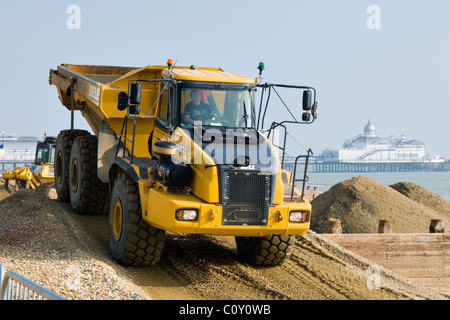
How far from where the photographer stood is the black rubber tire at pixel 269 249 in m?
10.4

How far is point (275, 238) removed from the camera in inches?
410

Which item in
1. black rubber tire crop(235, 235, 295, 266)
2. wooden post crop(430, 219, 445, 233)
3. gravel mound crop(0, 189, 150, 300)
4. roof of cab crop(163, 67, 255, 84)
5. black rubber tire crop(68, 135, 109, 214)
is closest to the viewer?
gravel mound crop(0, 189, 150, 300)

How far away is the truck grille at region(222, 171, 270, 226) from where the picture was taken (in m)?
8.85

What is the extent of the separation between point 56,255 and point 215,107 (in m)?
3.21

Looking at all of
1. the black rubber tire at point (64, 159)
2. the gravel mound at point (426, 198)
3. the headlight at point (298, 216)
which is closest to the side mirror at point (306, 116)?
the headlight at point (298, 216)

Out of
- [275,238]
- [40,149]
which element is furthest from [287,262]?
[40,149]

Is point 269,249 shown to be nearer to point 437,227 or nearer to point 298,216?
point 298,216

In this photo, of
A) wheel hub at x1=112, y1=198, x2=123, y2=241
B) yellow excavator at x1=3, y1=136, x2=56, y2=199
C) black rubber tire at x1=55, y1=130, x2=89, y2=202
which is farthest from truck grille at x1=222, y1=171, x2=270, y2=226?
yellow excavator at x1=3, y1=136, x2=56, y2=199

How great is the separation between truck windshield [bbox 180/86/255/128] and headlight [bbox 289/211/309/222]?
1.50m

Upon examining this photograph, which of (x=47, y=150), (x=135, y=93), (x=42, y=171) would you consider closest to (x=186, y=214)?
(x=135, y=93)

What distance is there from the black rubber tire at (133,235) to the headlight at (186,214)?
38.1 inches

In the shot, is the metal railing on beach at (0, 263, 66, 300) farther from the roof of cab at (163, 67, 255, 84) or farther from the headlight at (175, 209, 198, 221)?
the roof of cab at (163, 67, 255, 84)

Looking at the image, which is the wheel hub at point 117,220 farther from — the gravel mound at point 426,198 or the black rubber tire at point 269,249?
the gravel mound at point 426,198

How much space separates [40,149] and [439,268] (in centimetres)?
1808
